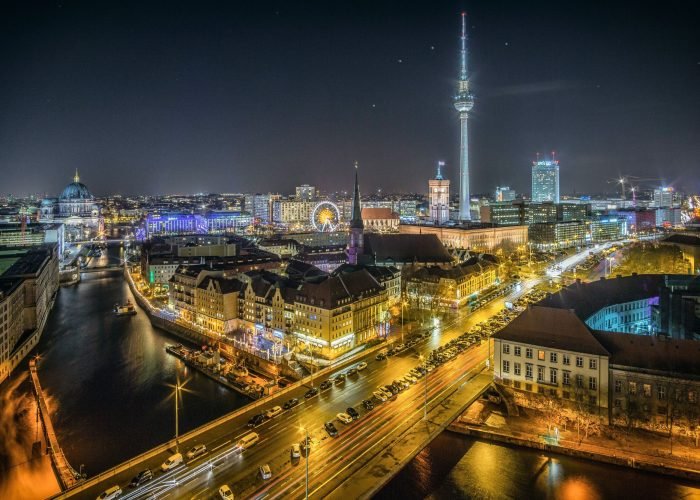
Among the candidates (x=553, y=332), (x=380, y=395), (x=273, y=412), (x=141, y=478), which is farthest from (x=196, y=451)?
(x=553, y=332)

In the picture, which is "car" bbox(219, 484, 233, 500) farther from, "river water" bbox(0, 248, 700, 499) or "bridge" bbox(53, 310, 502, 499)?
"river water" bbox(0, 248, 700, 499)

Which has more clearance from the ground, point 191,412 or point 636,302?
point 636,302

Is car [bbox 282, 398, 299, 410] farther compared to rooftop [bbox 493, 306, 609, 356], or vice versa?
rooftop [bbox 493, 306, 609, 356]

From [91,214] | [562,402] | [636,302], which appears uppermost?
[91,214]

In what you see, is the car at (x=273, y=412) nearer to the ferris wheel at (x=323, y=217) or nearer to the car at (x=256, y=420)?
the car at (x=256, y=420)

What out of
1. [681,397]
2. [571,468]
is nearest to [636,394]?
[681,397]

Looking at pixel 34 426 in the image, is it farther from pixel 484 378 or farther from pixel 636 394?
pixel 636 394

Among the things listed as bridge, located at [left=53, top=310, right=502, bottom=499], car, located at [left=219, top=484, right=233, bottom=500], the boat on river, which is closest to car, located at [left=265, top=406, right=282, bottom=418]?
bridge, located at [left=53, top=310, right=502, bottom=499]
